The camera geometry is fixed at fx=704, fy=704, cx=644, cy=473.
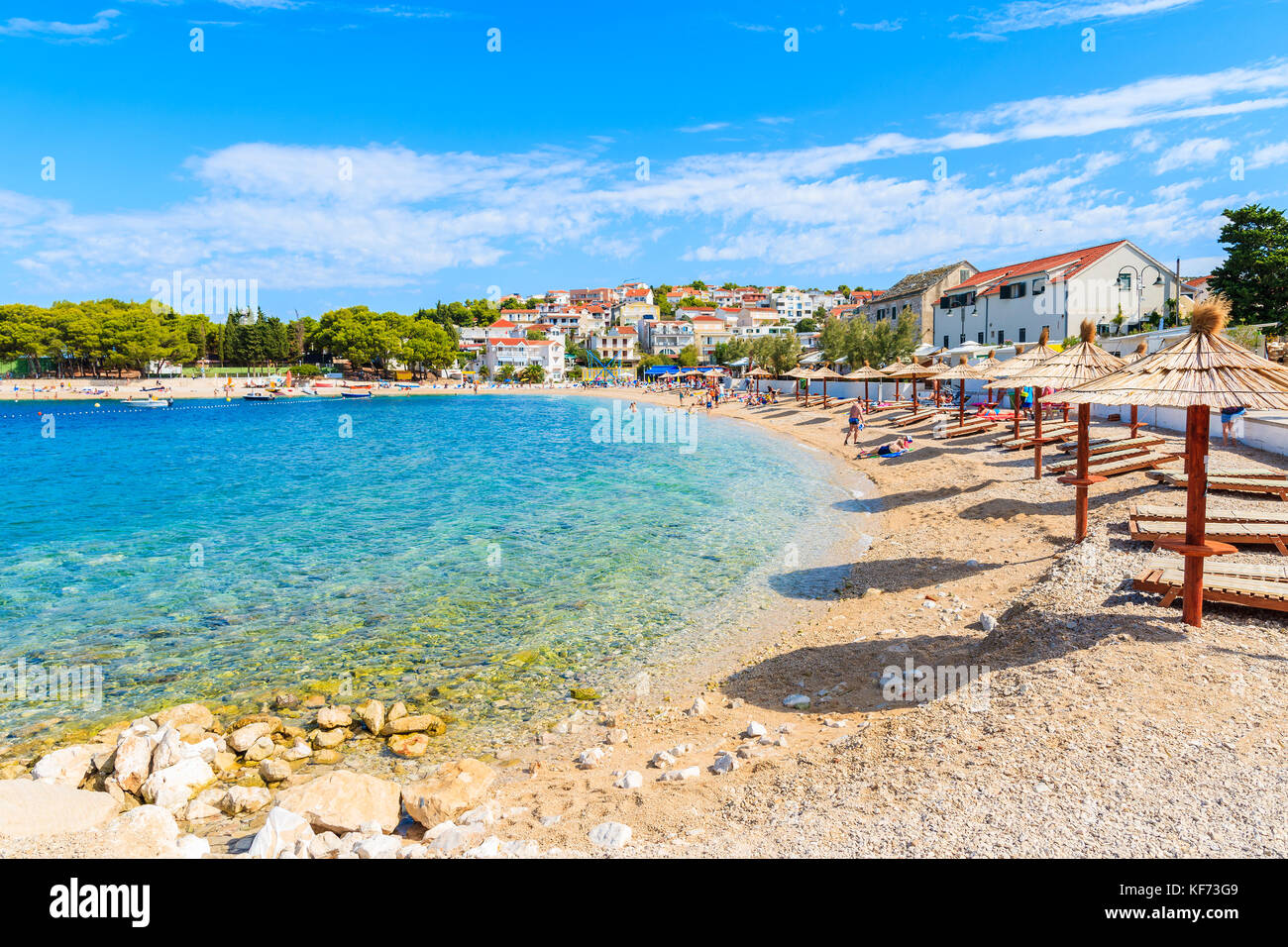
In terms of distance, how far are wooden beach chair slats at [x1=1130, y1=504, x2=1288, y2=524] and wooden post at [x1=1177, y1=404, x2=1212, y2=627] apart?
4.06m

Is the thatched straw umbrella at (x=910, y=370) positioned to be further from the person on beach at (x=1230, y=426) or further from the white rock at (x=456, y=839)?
the white rock at (x=456, y=839)

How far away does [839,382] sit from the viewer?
191 ft

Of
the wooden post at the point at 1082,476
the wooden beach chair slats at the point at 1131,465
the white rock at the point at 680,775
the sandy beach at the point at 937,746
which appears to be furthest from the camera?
the wooden beach chair slats at the point at 1131,465

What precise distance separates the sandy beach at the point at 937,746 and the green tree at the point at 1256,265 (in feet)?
117

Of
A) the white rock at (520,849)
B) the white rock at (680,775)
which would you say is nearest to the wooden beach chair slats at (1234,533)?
the white rock at (680,775)

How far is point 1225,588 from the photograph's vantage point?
8.23m

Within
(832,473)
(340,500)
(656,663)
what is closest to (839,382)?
(832,473)

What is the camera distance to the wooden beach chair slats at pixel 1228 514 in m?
11.3

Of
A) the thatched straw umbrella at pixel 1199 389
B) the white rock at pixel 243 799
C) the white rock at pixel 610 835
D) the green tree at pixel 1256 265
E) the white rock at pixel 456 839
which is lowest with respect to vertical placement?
the white rock at pixel 243 799

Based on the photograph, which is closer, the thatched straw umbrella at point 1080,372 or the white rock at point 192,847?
the white rock at point 192,847

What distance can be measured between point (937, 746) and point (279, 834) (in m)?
5.91
